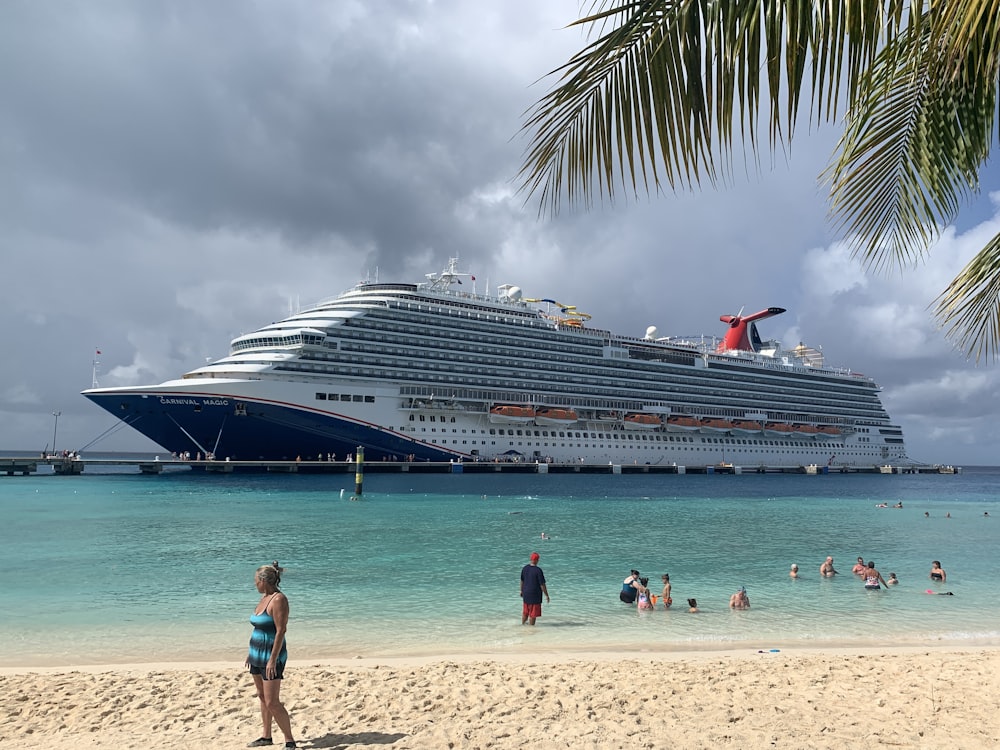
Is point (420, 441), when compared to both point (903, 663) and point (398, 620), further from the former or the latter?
point (903, 663)

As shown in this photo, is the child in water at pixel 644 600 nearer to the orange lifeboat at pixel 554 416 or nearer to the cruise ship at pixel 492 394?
the cruise ship at pixel 492 394

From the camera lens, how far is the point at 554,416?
236ft

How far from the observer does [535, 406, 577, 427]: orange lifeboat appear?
70.7 metres

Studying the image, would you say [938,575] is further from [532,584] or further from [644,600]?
[532,584]

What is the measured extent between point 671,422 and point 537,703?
77.9 m

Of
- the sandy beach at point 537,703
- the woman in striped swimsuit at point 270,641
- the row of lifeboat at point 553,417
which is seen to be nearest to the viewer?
the woman in striped swimsuit at point 270,641

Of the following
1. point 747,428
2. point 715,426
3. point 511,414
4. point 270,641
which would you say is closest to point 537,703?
point 270,641

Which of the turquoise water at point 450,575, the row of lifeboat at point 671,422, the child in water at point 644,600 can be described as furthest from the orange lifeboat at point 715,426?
the child in water at point 644,600

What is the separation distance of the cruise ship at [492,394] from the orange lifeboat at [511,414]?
0.47 ft

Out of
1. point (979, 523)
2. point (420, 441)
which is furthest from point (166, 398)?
point (979, 523)

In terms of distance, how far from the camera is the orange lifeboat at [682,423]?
82.1 m

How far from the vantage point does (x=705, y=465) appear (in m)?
84.4

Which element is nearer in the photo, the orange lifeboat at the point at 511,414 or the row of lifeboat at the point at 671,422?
the orange lifeboat at the point at 511,414

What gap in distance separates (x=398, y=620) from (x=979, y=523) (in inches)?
1338
